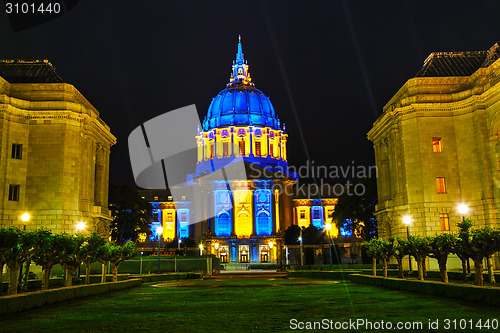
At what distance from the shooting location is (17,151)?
50438mm

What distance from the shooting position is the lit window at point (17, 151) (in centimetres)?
5012

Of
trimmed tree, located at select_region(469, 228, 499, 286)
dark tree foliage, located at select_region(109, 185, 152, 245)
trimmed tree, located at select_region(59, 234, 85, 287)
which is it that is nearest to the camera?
trimmed tree, located at select_region(469, 228, 499, 286)

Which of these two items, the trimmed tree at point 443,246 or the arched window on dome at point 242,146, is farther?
the arched window on dome at point 242,146

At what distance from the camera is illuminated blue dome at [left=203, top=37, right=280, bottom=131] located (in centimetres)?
14312

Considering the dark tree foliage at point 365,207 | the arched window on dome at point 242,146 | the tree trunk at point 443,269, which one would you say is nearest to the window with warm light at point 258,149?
the arched window on dome at point 242,146

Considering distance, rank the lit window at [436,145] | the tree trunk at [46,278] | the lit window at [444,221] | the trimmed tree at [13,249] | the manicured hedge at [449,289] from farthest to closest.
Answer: the lit window at [436,145]
the lit window at [444,221]
the tree trunk at [46,278]
the trimmed tree at [13,249]
the manicured hedge at [449,289]

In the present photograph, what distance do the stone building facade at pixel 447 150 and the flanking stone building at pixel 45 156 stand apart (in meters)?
33.5

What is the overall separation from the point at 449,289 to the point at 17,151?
140 ft

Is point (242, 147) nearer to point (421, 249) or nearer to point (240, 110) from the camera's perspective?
point (240, 110)

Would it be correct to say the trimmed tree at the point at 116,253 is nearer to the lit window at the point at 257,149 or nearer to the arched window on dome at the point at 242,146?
the arched window on dome at the point at 242,146

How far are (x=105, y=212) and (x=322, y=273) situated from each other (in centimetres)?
2750

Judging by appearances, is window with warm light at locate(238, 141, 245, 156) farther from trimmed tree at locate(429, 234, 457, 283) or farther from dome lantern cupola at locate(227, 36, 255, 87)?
trimmed tree at locate(429, 234, 457, 283)

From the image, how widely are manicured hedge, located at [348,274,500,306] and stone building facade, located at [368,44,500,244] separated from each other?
71.9 feet

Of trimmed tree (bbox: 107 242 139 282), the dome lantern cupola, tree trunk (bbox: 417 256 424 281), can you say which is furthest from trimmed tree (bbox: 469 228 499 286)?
the dome lantern cupola
